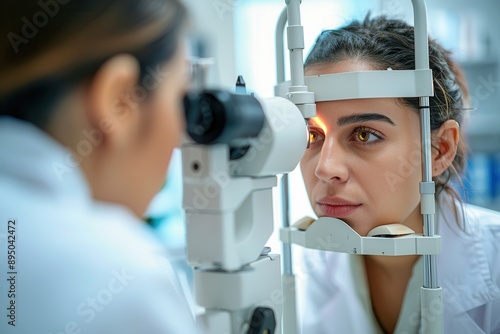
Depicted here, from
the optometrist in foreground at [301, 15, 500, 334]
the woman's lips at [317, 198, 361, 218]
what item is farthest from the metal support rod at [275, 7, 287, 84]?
the woman's lips at [317, 198, 361, 218]

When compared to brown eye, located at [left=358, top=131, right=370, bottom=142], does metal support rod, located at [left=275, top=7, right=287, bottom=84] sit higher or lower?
higher

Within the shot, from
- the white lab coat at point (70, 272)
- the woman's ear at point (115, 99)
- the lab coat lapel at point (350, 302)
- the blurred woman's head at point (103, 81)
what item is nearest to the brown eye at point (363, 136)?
the lab coat lapel at point (350, 302)

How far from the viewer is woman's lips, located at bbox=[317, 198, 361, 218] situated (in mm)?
1110

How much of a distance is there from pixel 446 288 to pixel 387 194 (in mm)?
331

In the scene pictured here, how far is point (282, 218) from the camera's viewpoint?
125 cm

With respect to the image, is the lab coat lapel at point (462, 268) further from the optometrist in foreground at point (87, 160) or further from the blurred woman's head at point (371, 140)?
the optometrist in foreground at point (87, 160)

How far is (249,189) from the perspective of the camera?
2.71 ft

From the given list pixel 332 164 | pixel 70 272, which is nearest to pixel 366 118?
pixel 332 164

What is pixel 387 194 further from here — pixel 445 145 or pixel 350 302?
pixel 350 302

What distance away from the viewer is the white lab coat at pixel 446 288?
122 centimetres

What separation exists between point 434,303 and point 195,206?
1.90 feet

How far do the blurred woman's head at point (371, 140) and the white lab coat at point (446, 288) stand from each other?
0.19 m

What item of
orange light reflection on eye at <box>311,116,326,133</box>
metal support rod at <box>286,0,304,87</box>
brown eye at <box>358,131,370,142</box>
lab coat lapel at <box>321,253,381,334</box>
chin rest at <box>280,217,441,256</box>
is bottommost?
lab coat lapel at <box>321,253,381,334</box>

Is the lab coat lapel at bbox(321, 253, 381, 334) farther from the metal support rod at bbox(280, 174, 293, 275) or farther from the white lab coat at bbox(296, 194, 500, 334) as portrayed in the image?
the metal support rod at bbox(280, 174, 293, 275)
